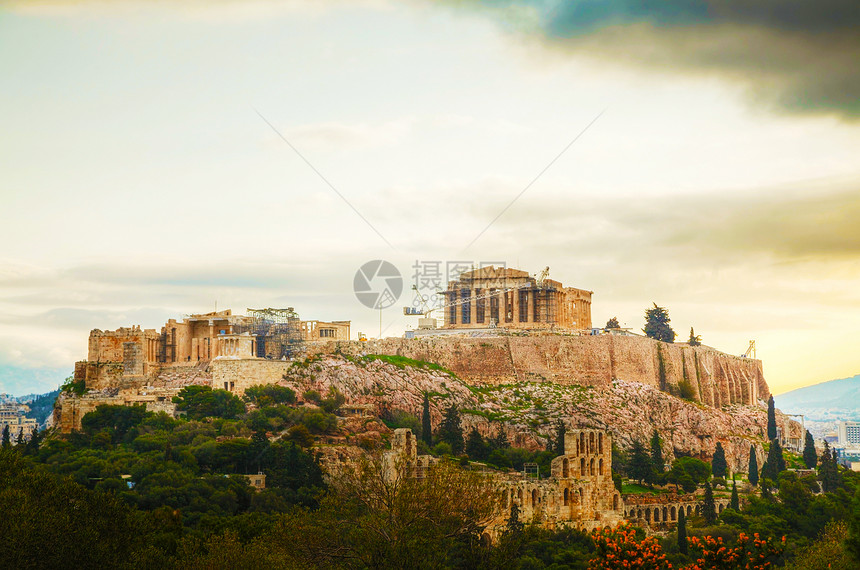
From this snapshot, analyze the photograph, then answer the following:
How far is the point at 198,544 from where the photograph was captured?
1666 inches

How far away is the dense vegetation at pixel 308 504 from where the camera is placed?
38.5m

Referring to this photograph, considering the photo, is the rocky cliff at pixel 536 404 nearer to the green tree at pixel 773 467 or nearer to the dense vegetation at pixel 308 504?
the dense vegetation at pixel 308 504

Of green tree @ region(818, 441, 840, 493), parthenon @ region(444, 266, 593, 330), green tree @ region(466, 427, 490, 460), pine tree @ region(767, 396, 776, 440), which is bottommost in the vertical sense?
green tree @ region(818, 441, 840, 493)

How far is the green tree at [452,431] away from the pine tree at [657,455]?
14.9 meters

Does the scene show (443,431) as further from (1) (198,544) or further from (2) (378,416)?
(1) (198,544)

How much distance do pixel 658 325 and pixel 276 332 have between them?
162 ft

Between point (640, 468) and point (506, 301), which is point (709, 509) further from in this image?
point (506, 301)

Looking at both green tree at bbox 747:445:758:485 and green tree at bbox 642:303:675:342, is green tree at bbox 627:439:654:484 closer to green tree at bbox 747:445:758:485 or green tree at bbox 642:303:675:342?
green tree at bbox 747:445:758:485

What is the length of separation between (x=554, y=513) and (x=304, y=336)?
3378 centimetres

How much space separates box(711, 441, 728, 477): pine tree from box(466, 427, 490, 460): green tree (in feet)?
77.2

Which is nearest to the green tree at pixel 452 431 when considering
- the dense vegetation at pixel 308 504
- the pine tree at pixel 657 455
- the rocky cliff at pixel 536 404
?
the dense vegetation at pixel 308 504

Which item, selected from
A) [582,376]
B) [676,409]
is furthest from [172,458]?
[676,409]

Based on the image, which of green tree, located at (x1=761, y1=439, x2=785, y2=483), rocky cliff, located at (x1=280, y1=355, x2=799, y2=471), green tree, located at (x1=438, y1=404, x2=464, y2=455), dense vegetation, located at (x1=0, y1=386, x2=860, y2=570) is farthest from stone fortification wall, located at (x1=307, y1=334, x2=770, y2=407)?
green tree, located at (x1=761, y1=439, x2=785, y2=483)

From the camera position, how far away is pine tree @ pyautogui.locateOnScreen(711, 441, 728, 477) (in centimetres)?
8688
